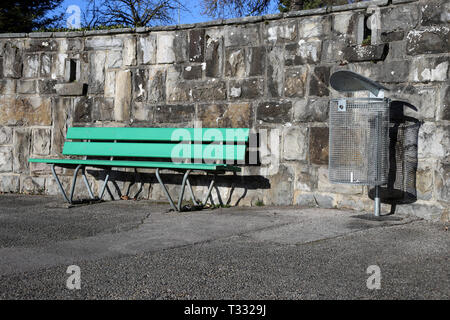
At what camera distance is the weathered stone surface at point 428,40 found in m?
5.27

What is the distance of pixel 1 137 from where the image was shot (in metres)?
7.91

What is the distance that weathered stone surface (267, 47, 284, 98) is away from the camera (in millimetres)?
6316

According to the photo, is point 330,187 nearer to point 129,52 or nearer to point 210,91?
point 210,91

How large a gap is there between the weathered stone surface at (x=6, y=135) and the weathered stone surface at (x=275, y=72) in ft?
12.6

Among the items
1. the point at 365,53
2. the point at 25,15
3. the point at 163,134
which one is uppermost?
the point at 25,15

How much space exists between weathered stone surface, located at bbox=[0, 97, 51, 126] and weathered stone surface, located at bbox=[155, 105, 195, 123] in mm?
1696

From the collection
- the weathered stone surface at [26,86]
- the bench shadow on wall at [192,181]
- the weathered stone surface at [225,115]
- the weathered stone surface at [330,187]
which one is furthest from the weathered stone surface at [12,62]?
the weathered stone surface at [330,187]

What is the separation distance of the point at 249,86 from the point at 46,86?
302 cm

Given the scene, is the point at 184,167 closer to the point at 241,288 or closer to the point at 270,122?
the point at 270,122

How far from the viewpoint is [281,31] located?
6.32m

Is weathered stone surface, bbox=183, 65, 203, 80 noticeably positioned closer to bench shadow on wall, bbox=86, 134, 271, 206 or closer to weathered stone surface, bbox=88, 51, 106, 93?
bench shadow on wall, bbox=86, 134, 271, 206

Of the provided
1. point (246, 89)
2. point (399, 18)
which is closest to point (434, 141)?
point (399, 18)

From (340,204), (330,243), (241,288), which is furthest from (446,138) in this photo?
(241,288)

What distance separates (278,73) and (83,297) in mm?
4027
